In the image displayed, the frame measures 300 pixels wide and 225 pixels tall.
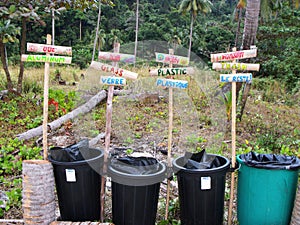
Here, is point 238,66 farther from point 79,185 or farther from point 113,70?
point 79,185

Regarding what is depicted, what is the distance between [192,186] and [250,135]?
8.93 ft

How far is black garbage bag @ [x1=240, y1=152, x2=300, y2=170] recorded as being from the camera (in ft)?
7.13

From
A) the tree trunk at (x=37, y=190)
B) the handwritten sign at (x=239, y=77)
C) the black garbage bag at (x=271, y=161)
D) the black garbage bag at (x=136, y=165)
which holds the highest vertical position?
the handwritten sign at (x=239, y=77)

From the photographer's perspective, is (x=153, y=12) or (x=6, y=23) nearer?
(x=6, y=23)

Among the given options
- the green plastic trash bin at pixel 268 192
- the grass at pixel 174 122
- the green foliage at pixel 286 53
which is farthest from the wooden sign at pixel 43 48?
the green foliage at pixel 286 53

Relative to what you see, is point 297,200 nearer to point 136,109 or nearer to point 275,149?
point 275,149

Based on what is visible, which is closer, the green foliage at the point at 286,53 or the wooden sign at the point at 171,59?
the wooden sign at the point at 171,59

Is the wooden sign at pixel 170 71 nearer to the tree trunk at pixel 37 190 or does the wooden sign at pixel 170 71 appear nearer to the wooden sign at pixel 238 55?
the wooden sign at pixel 238 55

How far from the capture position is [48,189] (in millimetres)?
2250

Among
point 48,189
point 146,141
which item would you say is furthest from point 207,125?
point 48,189

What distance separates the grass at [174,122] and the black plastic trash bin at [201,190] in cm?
35

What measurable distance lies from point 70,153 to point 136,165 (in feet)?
1.74

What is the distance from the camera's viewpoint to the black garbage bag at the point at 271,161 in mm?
2174

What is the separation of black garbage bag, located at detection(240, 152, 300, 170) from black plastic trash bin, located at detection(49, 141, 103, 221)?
1.05m
